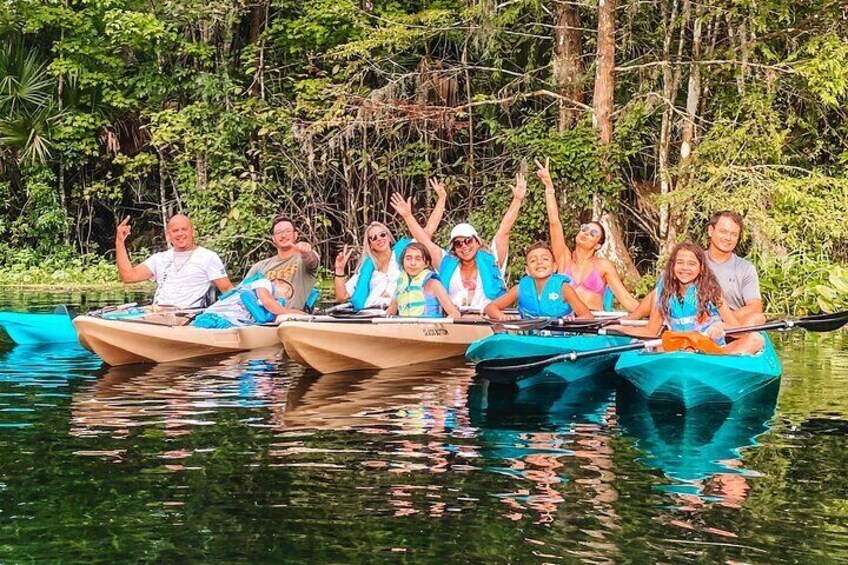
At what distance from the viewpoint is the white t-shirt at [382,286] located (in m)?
10.6

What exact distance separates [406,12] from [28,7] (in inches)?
231

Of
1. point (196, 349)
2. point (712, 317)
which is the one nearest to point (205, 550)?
point (712, 317)

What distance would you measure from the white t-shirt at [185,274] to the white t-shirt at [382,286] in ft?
4.13

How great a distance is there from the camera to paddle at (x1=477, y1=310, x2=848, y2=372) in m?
7.64

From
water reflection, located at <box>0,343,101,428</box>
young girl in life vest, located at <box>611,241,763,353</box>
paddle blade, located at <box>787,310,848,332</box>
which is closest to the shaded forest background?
paddle blade, located at <box>787,310,848,332</box>

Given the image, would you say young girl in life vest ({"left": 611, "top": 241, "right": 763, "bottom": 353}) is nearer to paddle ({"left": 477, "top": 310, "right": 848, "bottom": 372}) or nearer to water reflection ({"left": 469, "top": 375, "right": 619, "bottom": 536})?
paddle ({"left": 477, "top": 310, "right": 848, "bottom": 372})

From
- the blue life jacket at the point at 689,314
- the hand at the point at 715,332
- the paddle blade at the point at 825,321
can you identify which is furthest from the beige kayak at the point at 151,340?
the paddle blade at the point at 825,321

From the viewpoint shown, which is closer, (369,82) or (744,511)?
(744,511)

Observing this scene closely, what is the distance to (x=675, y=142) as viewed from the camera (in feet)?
53.8

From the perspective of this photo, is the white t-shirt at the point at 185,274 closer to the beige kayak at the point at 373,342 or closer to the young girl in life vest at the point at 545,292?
the beige kayak at the point at 373,342

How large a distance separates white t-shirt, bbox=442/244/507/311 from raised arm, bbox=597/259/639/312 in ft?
3.21

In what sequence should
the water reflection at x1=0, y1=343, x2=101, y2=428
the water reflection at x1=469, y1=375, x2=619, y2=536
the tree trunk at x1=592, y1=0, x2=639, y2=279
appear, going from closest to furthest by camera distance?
1. the water reflection at x1=469, y1=375, x2=619, y2=536
2. the water reflection at x1=0, y1=343, x2=101, y2=428
3. the tree trunk at x1=592, y1=0, x2=639, y2=279

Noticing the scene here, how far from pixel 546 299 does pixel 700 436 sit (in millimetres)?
2675

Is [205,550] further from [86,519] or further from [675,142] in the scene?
[675,142]
